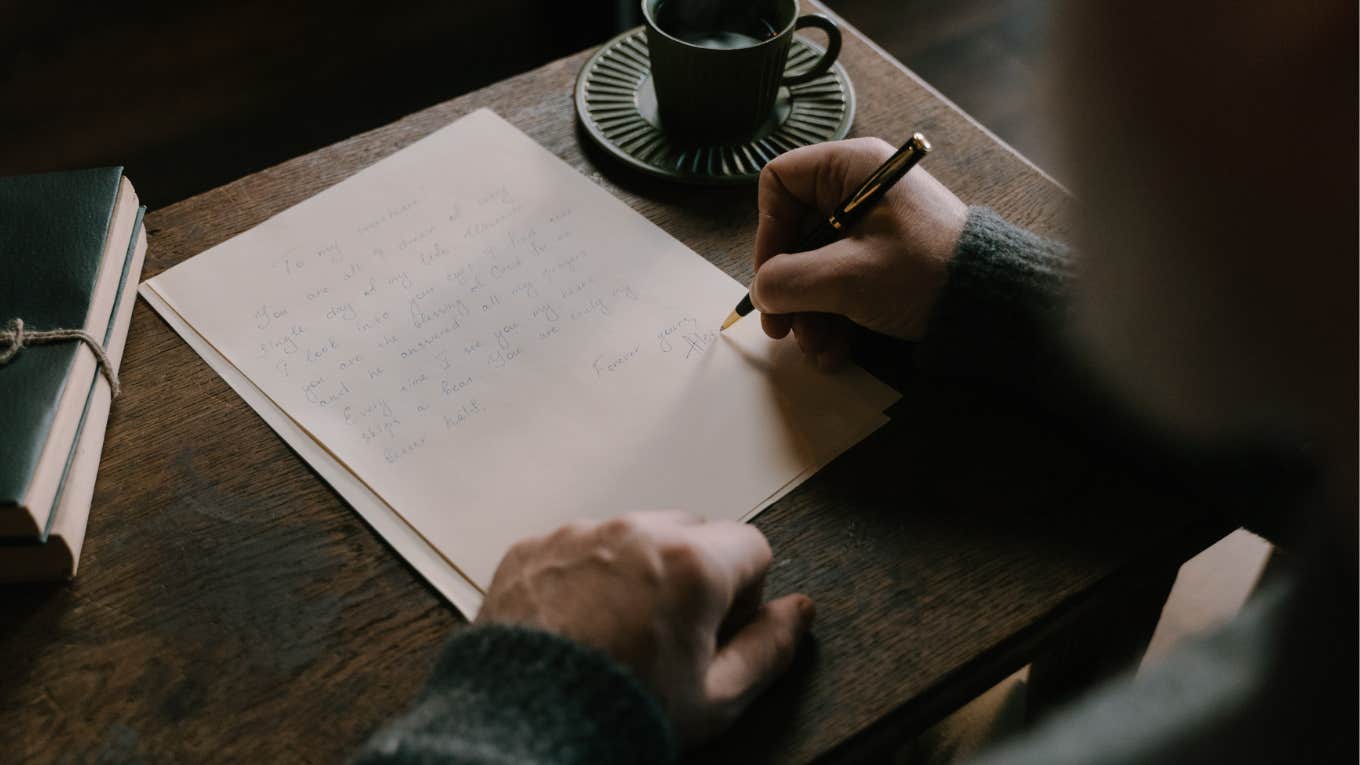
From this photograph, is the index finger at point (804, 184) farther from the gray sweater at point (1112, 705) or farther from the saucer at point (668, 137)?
the gray sweater at point (1112, 705)

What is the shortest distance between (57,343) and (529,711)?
0.39 m

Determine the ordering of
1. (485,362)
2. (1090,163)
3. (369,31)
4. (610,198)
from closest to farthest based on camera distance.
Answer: (1090,163)
(485,362)
(610,198)
(369,31)

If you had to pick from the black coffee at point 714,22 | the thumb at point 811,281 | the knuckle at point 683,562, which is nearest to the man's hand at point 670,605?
the knuckle at point 683,562

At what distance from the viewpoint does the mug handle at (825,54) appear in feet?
2.86

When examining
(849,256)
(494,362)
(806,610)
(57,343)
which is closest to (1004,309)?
(849,256)

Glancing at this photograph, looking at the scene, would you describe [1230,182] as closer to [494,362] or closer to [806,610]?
[806,610]

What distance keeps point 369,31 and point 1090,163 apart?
194 cm

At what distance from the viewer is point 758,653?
55 centimetres

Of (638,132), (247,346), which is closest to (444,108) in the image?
(638,132)

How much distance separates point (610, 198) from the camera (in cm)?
84

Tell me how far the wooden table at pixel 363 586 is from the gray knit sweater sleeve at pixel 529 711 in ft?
0.23

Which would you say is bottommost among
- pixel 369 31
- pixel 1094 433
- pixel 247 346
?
pixel 369 31

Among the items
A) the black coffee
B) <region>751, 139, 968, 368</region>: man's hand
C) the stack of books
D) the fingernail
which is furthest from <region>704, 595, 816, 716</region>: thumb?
the black coffee

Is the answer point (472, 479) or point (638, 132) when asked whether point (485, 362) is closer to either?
point (472, 479)
